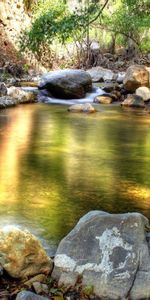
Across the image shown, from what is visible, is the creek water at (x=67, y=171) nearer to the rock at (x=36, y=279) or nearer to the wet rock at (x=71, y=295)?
the rock at (x=36, y=279)

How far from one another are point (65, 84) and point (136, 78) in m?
3.13

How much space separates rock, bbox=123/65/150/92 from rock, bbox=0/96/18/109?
5501mm

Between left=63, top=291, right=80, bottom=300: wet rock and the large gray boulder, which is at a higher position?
the large gray boulder

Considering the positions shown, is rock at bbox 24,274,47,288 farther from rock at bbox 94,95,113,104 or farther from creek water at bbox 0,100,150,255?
rock at bbox 94,95,113,104

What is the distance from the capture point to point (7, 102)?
57.0ft

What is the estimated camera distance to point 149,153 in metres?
10.0

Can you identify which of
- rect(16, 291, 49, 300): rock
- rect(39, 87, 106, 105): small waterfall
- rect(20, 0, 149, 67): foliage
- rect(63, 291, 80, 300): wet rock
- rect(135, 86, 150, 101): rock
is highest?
rect(20, 0, 149, 67): foliage

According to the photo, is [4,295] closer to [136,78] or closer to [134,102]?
[134,102]

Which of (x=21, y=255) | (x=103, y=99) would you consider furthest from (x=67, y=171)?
(x=103, y=99)

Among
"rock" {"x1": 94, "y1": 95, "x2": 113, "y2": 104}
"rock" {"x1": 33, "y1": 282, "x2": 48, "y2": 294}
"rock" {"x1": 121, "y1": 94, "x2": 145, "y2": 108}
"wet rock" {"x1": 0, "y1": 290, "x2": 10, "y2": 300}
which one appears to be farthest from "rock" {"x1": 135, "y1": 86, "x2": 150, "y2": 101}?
"wet rock" {"x1": 0, "y1": 290, "x2": 10, "y2": 300}

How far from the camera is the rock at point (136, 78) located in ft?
69.5

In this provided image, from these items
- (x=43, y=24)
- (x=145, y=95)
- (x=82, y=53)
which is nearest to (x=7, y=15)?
(x=82, y=53)

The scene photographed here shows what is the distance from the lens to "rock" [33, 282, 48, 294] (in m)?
4.25

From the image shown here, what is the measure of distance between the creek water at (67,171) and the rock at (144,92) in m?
5.26
